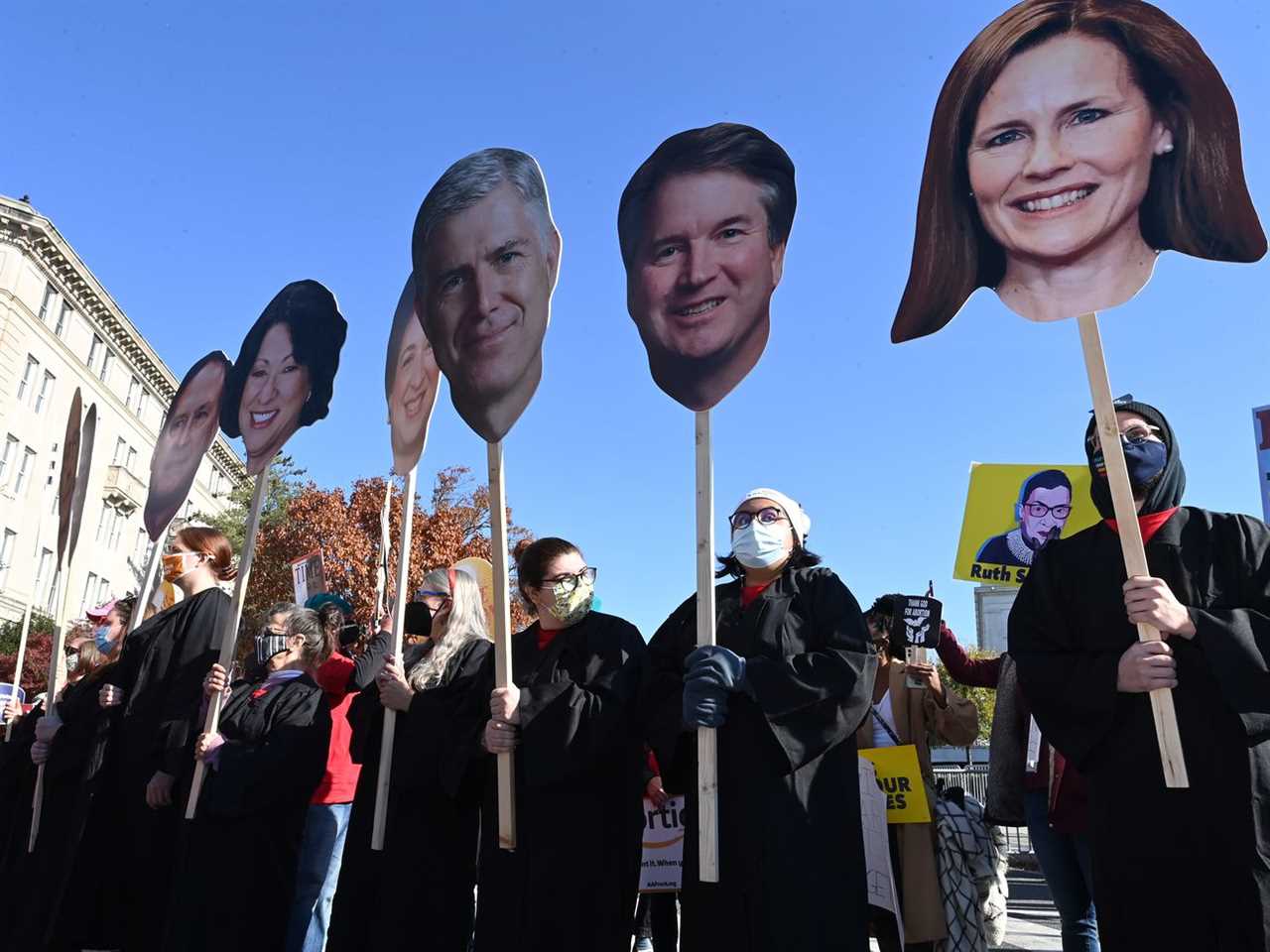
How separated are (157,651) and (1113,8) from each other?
6.07 m

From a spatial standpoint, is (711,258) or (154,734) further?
(154,734)

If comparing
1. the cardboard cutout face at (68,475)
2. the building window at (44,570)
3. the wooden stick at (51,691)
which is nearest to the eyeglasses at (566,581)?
the wooden stick at (51,691)

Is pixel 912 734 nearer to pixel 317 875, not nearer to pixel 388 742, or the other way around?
pixel 388 742

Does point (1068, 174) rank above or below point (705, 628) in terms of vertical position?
above

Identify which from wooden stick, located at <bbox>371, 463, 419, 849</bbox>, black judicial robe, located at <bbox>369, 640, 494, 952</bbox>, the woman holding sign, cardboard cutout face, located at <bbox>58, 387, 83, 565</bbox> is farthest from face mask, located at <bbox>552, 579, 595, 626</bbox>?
cardboard cutout face, located at <bbox>58, 387, 83, 565</bbox>

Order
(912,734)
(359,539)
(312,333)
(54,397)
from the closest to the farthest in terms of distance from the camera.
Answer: (912,734)
(312,333)
(359,539)
(54,397)

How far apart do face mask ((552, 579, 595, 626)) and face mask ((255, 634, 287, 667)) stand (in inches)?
84.9

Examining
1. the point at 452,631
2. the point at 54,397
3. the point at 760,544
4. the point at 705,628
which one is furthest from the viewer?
the point at 54,397

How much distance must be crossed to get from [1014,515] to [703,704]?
4.67 meters

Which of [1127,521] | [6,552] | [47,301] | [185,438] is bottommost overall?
[1127,521]

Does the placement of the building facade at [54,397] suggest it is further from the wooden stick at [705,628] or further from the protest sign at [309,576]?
the wooden stick at [705,628]

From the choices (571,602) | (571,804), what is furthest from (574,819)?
(571,602)

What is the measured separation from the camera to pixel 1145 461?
3537mm

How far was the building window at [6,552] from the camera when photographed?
3712 centimetres
